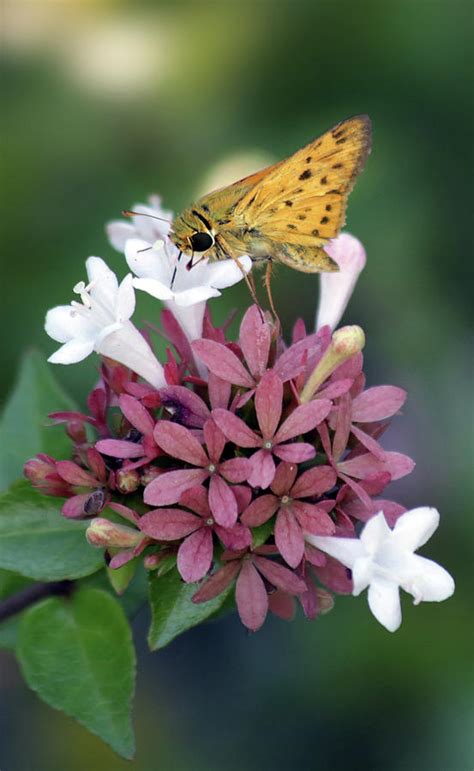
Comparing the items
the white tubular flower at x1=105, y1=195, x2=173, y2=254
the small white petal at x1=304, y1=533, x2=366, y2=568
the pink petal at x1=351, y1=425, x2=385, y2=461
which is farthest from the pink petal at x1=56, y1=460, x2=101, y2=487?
the white tubular flower at x1=105, y1=195, x2=173, y2=254

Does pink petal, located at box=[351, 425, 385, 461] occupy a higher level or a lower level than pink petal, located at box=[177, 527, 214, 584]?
higher

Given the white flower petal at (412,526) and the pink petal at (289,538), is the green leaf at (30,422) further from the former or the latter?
the white flower petal at (412,526)

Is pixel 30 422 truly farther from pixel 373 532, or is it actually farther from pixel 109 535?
pixel 373 532

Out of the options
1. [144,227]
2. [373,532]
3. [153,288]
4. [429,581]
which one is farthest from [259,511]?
[144,227]

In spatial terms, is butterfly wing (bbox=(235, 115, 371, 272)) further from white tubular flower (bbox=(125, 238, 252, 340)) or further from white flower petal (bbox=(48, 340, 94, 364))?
white flower petal (bbox=(48, 340, 94, 364))

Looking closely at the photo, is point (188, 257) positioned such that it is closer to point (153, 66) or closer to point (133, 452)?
point (133, 452)

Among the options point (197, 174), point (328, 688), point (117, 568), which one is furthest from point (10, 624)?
point (197, 174)

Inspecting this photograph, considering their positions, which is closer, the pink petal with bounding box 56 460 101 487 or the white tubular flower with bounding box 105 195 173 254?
the pink petal with bounding box 56 460 101 487
